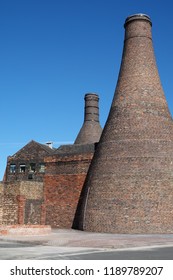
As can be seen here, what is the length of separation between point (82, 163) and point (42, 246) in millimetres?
14172

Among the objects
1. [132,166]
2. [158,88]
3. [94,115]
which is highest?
[94,115]

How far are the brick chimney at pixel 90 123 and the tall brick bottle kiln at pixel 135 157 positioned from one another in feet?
51.3

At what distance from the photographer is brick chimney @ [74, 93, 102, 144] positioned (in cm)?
3950

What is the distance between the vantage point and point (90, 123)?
40.1m

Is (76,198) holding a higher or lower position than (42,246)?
higher

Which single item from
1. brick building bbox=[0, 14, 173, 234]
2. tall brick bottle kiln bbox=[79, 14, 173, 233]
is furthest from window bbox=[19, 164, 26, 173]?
tall brick bottle kiln bbox=[79, 14, 173, 233]

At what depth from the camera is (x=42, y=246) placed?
1427 centimetres

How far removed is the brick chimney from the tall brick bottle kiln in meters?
15.6

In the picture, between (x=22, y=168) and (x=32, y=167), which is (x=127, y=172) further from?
(x=22, y=168)

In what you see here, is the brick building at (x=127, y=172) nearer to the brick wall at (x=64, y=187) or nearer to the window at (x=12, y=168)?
the brick wall at (x=64, y=187)

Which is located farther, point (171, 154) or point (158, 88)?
point (158, 88)
